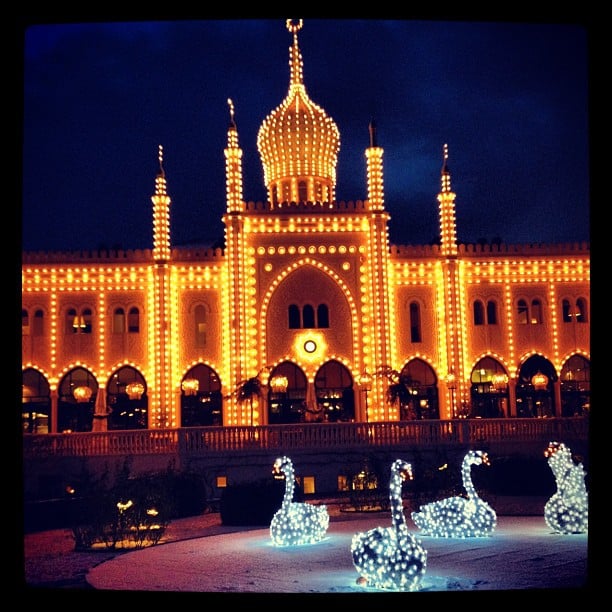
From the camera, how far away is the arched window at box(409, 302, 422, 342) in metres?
31.1

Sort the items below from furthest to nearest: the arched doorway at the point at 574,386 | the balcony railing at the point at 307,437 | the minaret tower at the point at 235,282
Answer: the arched doorway at the point at 574,386 < the minaret tower at the point at 235,282 < the balcony railing at the point at 307,437

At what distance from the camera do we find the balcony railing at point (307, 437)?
22.8 meters

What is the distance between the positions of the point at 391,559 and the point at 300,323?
→ 20.2 meters

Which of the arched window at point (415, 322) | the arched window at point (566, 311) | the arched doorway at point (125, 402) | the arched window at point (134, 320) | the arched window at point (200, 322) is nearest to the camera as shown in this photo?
the arched doorway at point (125, 402)

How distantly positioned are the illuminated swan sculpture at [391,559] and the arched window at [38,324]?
22.4 meters

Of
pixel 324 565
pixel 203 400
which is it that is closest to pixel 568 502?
pixel 324 565

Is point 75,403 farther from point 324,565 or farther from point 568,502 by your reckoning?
point 568,502

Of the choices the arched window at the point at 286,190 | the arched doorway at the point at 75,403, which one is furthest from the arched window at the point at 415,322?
the arched doorway at the point at 75,403

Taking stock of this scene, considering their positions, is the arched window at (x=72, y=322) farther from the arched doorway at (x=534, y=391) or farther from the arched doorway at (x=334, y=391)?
the arched doorway at (x=534, y=391)

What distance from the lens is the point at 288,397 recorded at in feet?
99.8

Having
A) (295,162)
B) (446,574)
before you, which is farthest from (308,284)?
(446,574)

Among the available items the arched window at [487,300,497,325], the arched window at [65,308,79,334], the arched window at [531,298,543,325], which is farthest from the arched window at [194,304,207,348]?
the arched window at [531,298,543,325]

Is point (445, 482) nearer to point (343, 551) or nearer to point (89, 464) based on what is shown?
point (343, 551)

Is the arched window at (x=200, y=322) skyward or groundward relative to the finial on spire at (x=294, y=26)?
groundward
